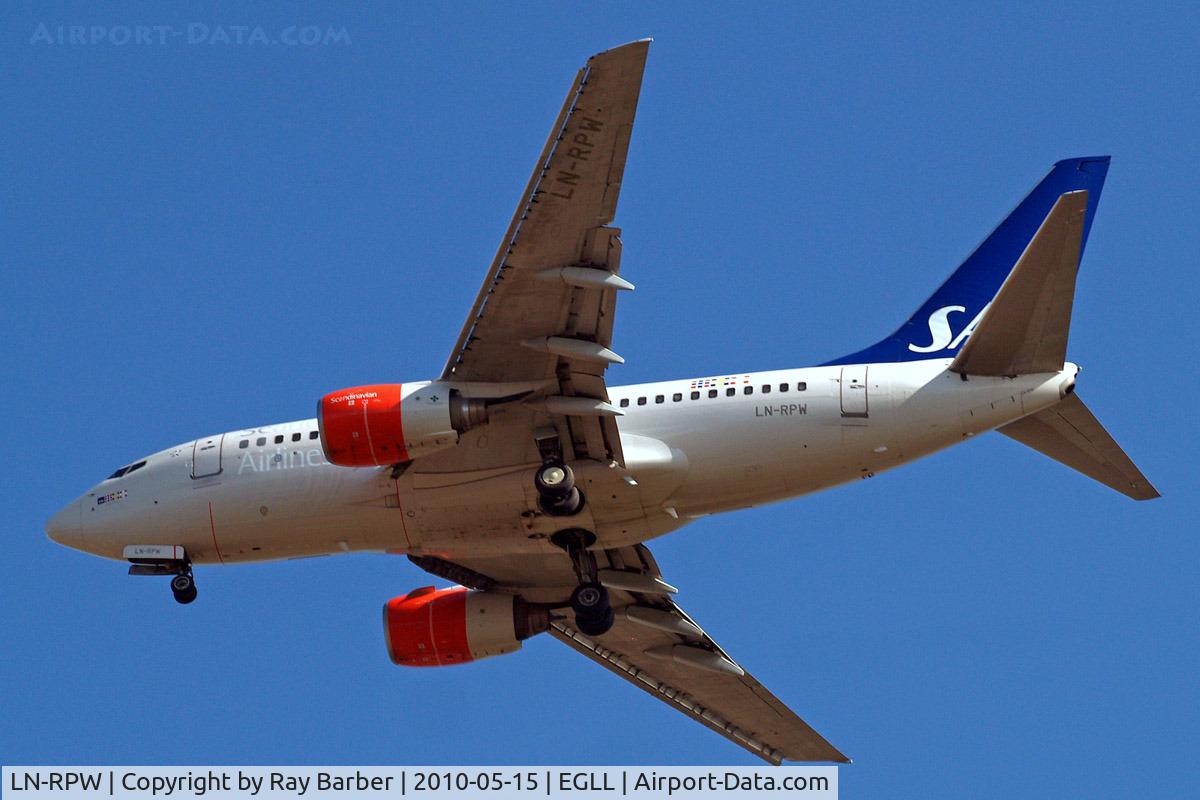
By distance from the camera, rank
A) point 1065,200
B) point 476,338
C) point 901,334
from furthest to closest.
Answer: point 901,334, point 476,338, point 1065,200

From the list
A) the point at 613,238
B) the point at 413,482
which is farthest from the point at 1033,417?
the point at 413,482

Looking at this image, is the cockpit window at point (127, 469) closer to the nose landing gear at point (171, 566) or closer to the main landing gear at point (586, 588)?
the nose landing gear at point (171, 566)

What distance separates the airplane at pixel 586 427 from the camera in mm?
30375

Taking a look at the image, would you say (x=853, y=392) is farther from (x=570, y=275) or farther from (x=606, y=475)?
(x=570, y=275)

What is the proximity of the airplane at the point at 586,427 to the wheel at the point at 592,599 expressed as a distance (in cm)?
3

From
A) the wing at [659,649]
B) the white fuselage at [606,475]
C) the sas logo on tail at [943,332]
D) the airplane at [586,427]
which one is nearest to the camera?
the airplane at [586,427]

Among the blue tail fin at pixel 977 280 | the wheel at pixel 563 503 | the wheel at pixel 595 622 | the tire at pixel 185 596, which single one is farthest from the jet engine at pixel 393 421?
the blue tail fin at pixel 977 280

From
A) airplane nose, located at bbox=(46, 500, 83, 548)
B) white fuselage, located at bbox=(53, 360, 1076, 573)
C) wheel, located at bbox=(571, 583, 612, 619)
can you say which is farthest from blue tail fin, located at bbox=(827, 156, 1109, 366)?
airplane nose, located at bbox=(46, 500, 83, 548)

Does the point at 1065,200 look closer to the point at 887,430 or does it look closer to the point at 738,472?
the point at 887,430

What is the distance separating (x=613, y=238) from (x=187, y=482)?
10.9 metres

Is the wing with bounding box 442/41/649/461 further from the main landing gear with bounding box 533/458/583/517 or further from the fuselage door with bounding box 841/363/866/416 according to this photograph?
the fuselage door with bounding box 841/363/866/416

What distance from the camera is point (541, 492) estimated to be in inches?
1299

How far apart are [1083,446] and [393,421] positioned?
40.3 ft

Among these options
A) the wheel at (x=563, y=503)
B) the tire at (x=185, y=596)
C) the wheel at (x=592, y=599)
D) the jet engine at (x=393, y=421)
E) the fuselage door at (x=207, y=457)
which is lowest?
the wheel at (x=592, y=599)
